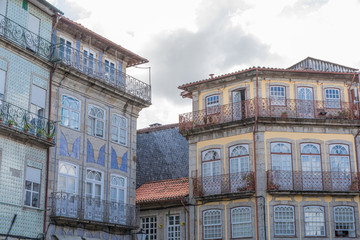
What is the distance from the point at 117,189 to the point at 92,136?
250 centimetres

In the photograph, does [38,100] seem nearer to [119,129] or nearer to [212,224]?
[119,129]

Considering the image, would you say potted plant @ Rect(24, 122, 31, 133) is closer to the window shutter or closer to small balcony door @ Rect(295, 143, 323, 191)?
the window shutter

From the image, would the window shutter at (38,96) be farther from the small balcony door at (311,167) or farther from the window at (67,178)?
the small balcony door at (311,167)

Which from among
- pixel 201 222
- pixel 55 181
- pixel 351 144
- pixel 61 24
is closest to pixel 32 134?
pixel 55 181

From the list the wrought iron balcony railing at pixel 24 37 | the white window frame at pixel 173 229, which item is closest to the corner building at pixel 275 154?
the white window frame at pixel 173 229

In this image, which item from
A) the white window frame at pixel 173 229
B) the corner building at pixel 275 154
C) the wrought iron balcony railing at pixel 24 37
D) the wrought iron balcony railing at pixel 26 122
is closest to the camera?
the wrought iron balcony railing at pixel 26 122

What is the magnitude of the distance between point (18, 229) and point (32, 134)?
3136mm

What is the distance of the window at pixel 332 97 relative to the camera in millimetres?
27062

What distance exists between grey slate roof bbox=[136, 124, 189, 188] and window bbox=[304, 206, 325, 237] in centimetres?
981

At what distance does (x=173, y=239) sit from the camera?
28.2 m

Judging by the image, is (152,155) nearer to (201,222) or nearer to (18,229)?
(201,222)

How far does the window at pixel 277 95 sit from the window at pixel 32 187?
11229 millimetres

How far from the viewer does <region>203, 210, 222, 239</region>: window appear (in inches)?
1038

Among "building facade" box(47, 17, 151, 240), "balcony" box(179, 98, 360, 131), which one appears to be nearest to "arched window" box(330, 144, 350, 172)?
"balcony" box(179, 98, 360, 131)
